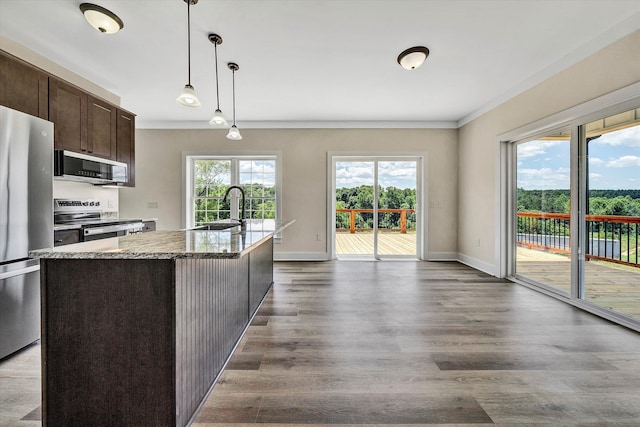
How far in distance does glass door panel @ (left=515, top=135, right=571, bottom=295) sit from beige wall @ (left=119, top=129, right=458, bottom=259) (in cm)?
137

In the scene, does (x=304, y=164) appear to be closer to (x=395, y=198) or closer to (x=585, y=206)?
(x=395, y=198)

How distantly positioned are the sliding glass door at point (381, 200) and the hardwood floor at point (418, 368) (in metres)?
2.30

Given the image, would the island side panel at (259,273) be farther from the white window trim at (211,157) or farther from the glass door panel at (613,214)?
the glass door panel at (613,214)

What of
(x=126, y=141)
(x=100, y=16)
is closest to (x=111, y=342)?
(x=100, y=16)

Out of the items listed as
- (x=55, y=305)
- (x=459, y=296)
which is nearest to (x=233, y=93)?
(x=55, y=305)

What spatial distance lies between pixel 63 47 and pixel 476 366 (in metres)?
4.51

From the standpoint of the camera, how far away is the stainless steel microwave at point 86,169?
8.59ft

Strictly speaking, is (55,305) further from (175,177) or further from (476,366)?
(175,177)

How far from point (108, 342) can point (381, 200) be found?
463 cm

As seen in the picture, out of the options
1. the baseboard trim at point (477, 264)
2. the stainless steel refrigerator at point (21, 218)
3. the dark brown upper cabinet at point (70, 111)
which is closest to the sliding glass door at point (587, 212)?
the baseboard trim at point (477, 264)

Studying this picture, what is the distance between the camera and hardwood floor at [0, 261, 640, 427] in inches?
54.7

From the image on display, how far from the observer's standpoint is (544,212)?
337 cm

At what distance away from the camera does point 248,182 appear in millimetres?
5250

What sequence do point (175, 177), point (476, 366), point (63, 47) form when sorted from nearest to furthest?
point (476, 366), point (63, 47), point (175, 177)
